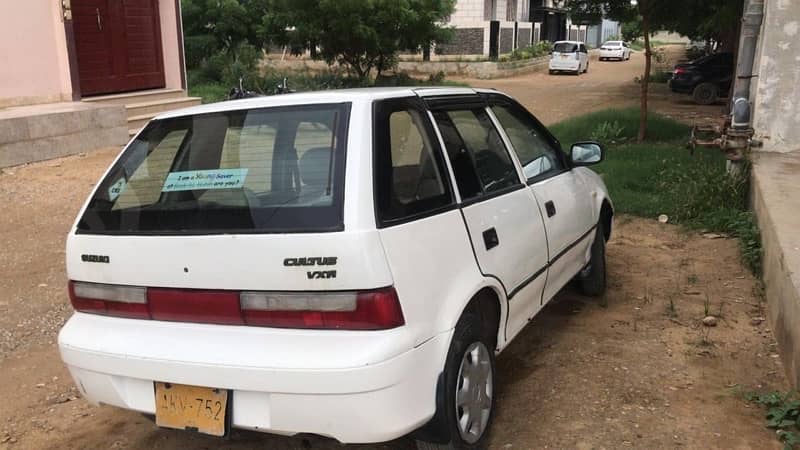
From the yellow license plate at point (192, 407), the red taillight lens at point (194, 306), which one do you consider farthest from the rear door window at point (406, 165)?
the yellow license plate at point (192, 407)

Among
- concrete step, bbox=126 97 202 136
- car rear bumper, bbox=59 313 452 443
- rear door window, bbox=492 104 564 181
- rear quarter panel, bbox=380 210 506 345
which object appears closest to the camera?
car rear bumper, bbox=59 313 452 443

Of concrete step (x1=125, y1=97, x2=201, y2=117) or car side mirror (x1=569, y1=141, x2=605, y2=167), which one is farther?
concrete step (x1=125, y1=97, x2=201, y2=117)

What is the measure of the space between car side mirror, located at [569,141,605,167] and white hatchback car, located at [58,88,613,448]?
55.0 inches

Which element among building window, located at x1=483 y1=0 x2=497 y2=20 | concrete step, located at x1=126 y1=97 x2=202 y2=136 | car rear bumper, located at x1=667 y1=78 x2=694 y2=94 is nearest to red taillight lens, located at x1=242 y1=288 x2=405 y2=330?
concrete step, located at x1=126 y1=97 x2=202 y2=136

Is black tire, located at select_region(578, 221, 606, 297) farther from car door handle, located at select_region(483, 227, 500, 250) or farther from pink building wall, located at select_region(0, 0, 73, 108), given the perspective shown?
pink building wall, located at select_region(0, 0, 73, 108)

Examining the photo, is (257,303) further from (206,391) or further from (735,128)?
(735,128)

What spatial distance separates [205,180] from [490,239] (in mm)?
1258

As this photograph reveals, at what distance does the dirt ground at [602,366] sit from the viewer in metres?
3.30

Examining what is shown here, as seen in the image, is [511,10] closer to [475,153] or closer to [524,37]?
[524,37]

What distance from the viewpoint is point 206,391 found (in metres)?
2.59

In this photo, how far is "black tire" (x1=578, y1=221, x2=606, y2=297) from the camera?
193 inches

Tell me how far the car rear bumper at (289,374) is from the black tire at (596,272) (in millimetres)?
2490

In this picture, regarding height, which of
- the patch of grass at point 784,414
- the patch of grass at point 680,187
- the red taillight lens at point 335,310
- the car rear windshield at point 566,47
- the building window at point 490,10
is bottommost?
Answer: the patch of grass at point 784,414

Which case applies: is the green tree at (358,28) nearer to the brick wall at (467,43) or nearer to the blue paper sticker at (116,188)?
the brick wall at (467,43)
